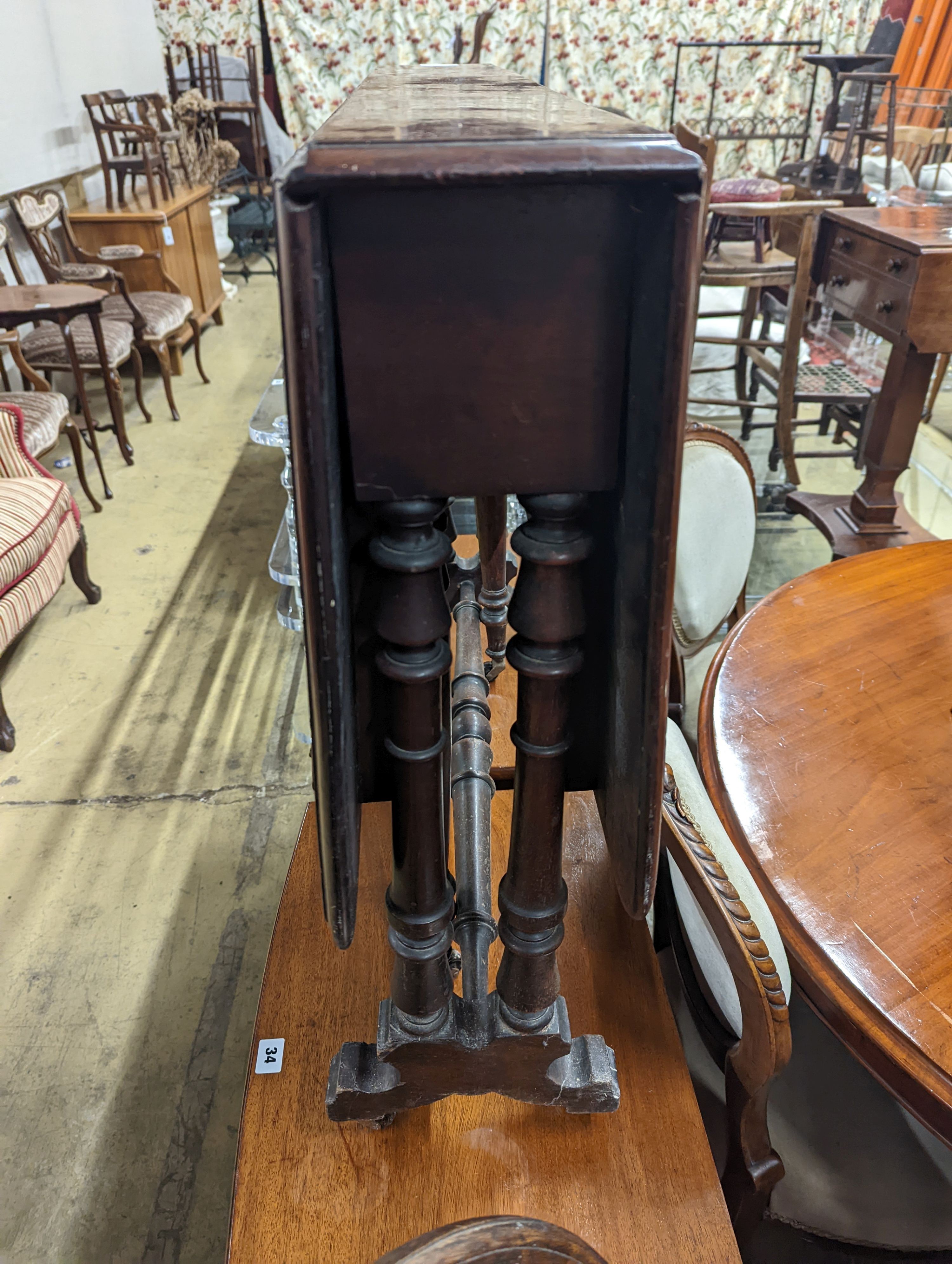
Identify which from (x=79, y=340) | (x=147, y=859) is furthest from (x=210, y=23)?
(x=147, y=859)

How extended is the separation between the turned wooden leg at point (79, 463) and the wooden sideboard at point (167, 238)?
1.46m

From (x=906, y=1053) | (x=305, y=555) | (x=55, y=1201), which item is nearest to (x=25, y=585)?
(x=55, y=1201)

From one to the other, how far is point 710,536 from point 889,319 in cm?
116

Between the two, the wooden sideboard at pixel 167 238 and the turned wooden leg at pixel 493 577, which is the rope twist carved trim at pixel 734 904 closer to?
the turned wooden leg at pixel 493 577

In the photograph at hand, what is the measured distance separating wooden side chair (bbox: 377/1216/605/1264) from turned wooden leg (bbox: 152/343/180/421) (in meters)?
4.06

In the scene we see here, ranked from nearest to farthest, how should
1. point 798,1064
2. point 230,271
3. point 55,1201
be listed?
point 798,1064, point 55,1201, point 230,271

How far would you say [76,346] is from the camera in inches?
131

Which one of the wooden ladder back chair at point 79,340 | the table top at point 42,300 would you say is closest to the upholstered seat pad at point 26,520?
the table top at point 42,300

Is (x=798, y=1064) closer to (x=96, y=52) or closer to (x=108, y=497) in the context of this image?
(x=108, y=497)

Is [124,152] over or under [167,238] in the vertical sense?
over

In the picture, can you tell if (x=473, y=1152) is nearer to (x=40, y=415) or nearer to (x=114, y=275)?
(x=40, y=415)

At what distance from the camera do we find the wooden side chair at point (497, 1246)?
1.21 ft

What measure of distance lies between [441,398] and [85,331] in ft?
11.8

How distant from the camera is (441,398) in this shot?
432mm
